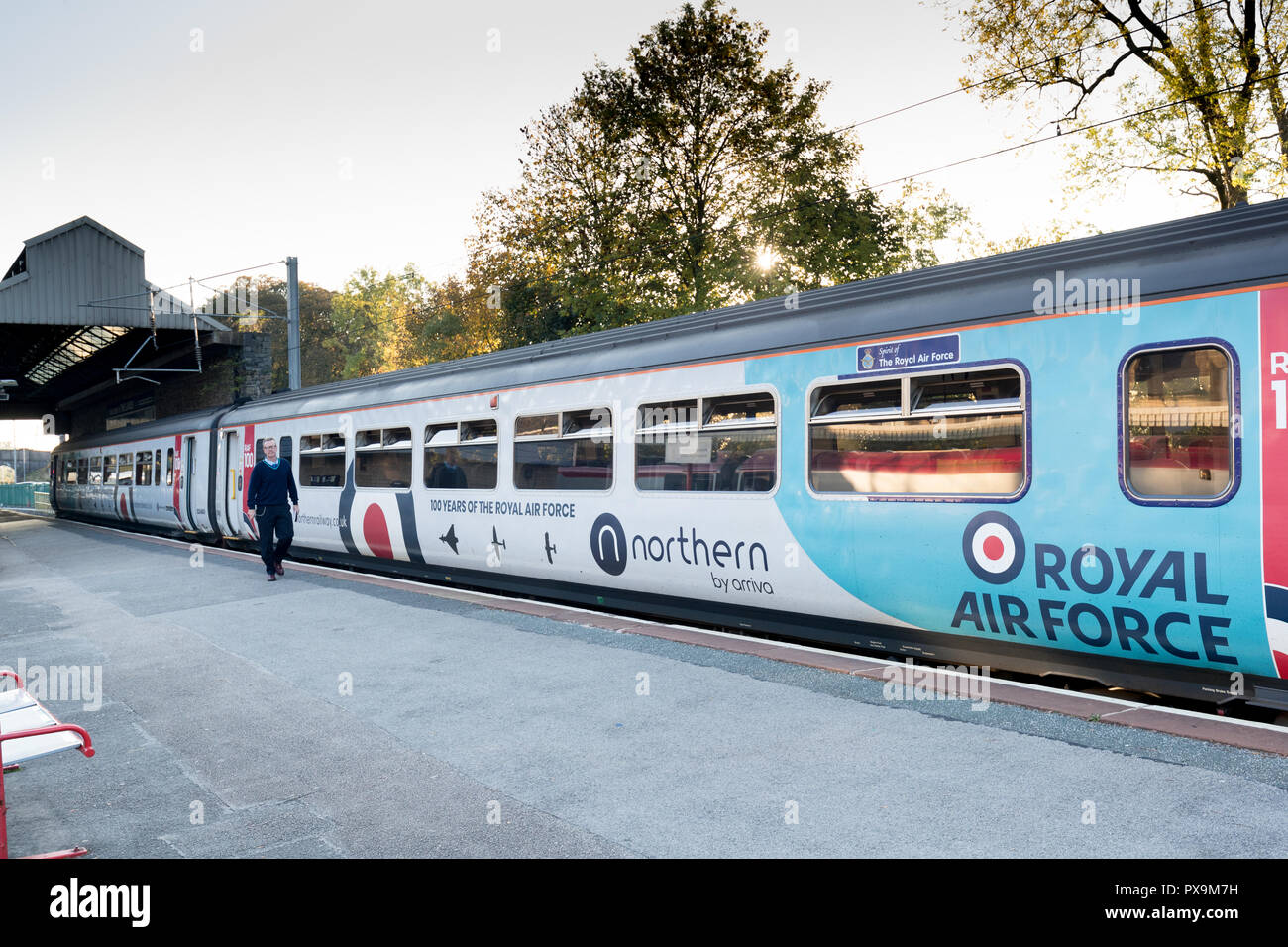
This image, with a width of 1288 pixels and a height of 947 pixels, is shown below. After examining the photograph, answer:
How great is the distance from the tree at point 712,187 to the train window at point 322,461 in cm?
1314

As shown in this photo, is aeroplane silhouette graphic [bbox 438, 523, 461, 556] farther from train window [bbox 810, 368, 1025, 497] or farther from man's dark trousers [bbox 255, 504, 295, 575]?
train window [bbox 810, 368, 1025, 497]

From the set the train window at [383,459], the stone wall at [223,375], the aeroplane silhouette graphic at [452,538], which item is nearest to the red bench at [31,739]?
the aeroplane silhouette graphic at [452,538]

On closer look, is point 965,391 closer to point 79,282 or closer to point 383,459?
point 383,459

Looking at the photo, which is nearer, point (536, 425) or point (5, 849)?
point (5, 849)

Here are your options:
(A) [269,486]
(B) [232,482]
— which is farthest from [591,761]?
(B) [232,482]

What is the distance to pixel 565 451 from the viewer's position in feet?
33.9

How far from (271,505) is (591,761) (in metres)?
9.37

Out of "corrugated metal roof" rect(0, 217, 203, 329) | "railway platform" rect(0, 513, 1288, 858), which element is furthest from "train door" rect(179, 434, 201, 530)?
"railway platform" rect(0, 513, 1288, 858)

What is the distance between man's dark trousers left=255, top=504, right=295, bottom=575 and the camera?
42.5ft

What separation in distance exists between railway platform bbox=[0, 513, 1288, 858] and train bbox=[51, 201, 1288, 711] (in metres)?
0.50

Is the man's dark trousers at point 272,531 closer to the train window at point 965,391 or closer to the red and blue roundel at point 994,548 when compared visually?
the train window at point 965,391
